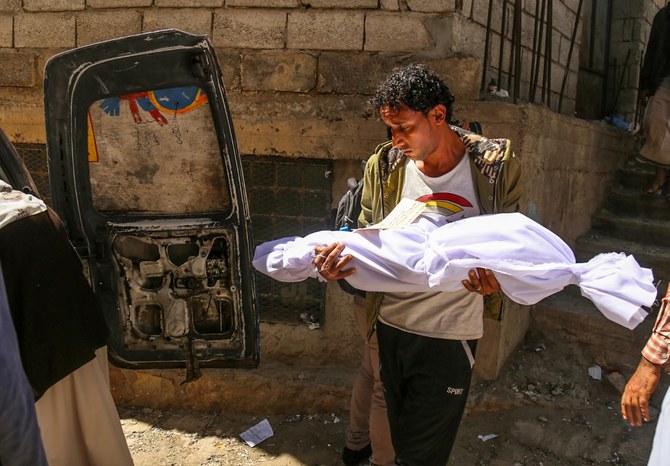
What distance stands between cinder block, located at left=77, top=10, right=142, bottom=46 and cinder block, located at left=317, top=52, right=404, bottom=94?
1.36m

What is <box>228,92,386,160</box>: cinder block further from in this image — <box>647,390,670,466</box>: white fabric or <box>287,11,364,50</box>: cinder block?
<box>647,390,670,466</box>: white fabric

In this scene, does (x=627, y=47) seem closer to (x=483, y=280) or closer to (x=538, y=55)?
(x=538, y=55)

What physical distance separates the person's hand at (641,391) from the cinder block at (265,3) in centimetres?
288

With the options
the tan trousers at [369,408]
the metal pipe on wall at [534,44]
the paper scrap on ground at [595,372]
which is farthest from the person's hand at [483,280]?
the metal pipe on wall at [534,44]

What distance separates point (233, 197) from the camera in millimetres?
2338

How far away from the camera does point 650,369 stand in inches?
63.2

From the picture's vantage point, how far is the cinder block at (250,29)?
3.47 m

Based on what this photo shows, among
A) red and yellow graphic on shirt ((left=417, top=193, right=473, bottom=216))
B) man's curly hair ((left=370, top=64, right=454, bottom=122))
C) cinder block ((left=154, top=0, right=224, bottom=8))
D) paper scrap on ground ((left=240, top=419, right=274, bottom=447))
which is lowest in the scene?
paper scrap on ground ((left=240, top=419, right=274, bottom=447))

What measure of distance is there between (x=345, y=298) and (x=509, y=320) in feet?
3.60

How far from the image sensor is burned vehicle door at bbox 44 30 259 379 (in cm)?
220

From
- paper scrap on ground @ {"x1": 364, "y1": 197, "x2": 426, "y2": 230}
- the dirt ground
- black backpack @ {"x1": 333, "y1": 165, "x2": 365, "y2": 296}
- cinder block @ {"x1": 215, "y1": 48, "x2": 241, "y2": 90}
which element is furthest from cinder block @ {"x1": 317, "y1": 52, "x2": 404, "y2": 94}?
the dirt ground

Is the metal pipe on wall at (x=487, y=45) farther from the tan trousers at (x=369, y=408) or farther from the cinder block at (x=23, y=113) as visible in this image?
the cinder block at (x=23, y=113)

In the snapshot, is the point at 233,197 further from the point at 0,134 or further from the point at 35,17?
the point at 35,17

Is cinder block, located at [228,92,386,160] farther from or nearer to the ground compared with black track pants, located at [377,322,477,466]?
farther from the ground
